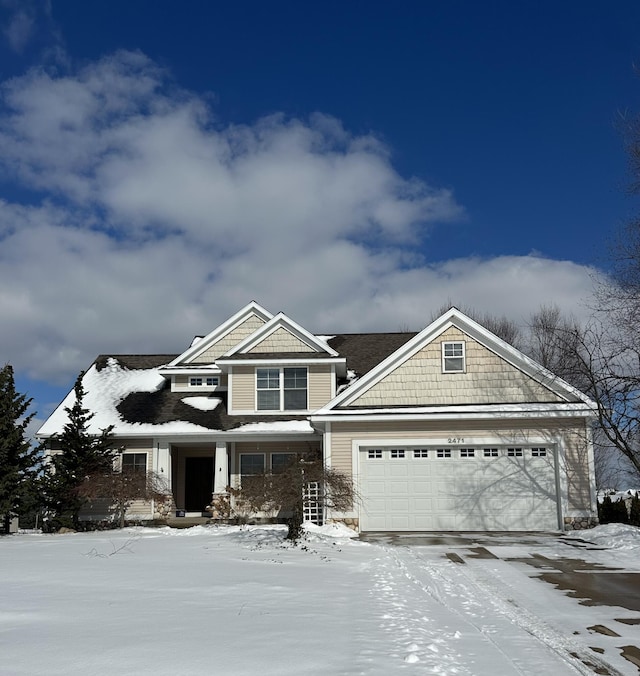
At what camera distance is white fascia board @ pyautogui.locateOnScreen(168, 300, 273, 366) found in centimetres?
2402

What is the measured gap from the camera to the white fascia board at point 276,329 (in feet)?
73.9

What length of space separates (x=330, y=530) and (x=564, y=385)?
289 inches

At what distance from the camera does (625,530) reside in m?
16.3

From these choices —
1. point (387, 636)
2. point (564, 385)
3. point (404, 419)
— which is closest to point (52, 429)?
point (404, 419)

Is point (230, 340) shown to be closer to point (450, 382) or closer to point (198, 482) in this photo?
point (198, 482)

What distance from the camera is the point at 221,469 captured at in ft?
70.3

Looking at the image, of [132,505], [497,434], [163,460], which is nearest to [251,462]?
[163,460]

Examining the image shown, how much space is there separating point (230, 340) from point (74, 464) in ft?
22.5

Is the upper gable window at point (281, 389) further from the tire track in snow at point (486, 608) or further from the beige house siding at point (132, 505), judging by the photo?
the tire track in snow at point (486, 608)

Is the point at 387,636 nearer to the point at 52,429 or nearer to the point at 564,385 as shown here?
the point at 564,385

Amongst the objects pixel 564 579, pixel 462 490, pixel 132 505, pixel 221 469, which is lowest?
pixel 564 579

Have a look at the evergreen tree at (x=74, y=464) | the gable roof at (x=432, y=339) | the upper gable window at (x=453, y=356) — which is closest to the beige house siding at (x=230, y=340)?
the evergreen tree at (x=74, y=464)

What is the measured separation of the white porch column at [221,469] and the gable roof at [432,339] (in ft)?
14.7

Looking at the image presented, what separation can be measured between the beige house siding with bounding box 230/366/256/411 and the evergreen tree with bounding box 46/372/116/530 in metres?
4.06
